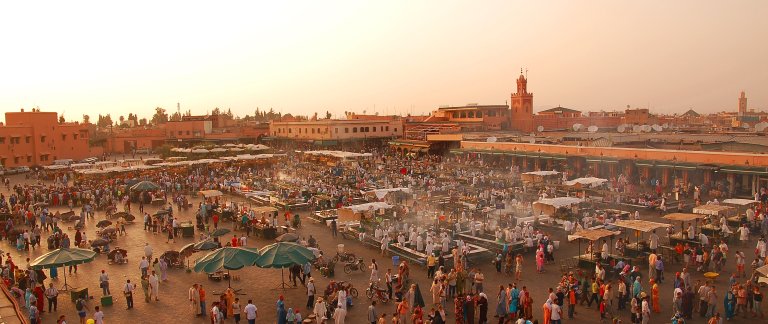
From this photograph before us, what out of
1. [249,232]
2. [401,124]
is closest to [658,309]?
[249,232]

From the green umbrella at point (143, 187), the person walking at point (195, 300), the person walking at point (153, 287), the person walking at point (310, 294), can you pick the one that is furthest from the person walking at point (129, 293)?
the green umbrella at point (143, 187)

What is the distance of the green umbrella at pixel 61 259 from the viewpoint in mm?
14500

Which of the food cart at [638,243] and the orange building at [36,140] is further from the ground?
the orange building at [36,140]

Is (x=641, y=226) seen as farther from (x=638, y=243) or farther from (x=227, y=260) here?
(x=227, y=260)

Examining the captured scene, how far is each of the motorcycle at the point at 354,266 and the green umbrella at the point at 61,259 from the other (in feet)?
23.3

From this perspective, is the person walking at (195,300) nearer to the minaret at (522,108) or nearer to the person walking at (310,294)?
the person walking at (310,294)

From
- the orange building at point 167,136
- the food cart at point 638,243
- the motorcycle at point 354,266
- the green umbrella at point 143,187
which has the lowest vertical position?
the motorcycle at point 354,266

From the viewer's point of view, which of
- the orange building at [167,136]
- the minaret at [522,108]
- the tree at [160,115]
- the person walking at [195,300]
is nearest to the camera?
the person walking at [195,300]

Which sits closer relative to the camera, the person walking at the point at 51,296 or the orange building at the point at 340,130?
the person walking at the point at 51,296

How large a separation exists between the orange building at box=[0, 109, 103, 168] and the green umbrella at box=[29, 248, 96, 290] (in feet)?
156

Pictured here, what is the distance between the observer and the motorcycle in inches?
664

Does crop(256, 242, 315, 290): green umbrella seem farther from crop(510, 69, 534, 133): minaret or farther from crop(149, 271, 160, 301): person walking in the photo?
crop(510, 69, 534, 133): minaret

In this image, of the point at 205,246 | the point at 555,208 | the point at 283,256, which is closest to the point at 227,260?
the point at 283,256

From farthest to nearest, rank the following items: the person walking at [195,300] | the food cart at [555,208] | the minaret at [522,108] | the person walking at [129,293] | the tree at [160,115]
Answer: the tree at [160,115], the minaret at [522,108], the food cart at [555,208], the person walking at [129,293], the person walking at [195,300]
